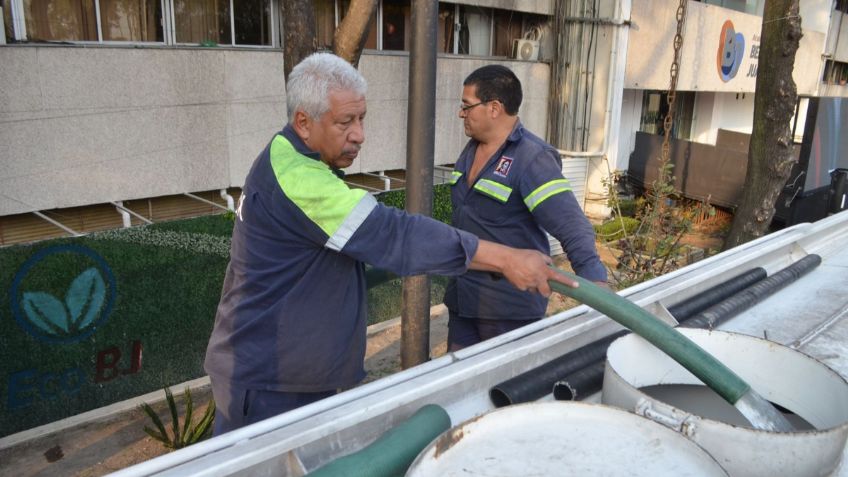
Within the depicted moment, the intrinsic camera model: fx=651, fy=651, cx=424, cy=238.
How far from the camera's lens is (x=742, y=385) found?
1567 mm

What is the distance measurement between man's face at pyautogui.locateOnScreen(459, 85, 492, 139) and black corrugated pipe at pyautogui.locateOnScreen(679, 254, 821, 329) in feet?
4.21

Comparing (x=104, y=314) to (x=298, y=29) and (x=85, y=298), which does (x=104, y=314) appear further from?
(x=298, y=29)

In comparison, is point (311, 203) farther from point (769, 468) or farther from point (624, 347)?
point (769, 468)

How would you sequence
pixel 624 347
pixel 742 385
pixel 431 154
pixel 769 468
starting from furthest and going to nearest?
pixel 431 154, pixel 624 347, pixel 742 385, pixel 769 468

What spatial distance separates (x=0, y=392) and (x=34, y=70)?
2.42 metres

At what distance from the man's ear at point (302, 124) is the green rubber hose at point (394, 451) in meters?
0.97

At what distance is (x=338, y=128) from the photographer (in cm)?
207

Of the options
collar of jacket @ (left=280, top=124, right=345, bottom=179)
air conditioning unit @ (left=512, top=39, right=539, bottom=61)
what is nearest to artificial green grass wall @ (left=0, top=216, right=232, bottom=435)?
collar of jacket @ (left=280, top=124, right=345, bottom=179)

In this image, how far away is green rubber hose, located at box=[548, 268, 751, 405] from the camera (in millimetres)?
1576

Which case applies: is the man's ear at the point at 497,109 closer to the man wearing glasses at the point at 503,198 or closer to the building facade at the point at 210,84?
the man wearing glasses at the point at 503,198

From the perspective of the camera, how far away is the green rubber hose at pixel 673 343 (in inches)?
62.1

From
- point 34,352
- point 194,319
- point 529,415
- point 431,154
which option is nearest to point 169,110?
point 194,319

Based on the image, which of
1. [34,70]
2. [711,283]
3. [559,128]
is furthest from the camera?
[559,128]

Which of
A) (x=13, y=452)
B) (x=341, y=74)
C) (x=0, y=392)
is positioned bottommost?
(x=13, y=452)
